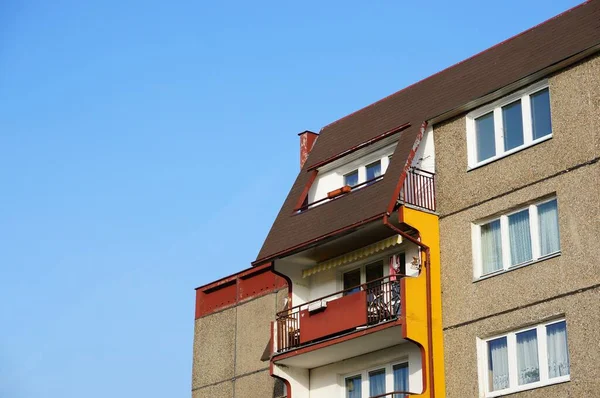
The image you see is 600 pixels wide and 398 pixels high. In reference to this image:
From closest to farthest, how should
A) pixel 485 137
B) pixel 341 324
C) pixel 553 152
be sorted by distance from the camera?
pixel 553 152 → pixel 485 137 → pixel 341 324

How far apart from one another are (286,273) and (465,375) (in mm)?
6807

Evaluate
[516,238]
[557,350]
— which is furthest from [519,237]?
[557,350]

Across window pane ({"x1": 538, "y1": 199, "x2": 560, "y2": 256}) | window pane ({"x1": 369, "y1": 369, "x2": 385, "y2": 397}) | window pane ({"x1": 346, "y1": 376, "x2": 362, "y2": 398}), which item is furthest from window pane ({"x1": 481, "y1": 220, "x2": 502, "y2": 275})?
window pane ({"x1": 346, "y1": 376, "x2": 362, "y2": 398})

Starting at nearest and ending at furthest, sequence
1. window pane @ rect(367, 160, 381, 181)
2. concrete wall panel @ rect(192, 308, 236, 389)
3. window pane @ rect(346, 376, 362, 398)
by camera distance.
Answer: window pane @ rect(346, 376, 362, 398)
window pane @ rect(367, 160, 381, 181)
concrete wall panel @ rect(192, 308, 236, 389)

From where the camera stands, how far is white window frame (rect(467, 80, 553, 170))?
2569 centimetres

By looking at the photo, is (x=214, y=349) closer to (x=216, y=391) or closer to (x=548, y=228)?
(x=216, y=391)

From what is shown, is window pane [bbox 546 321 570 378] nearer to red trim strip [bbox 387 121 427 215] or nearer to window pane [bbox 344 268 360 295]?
red trim strip [bbox 387 121 427 215]

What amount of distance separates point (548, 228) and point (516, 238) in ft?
3.16

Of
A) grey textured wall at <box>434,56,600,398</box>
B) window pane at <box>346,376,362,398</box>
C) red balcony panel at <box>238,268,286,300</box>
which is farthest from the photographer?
red balcony panel at <box>238,268,286,300</box>

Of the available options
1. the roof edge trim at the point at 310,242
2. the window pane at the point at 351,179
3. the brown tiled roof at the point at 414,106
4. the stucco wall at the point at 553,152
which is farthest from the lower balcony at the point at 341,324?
the window pane at the point at 351,179

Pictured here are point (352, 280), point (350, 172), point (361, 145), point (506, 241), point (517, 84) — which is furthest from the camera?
point (350, 172)

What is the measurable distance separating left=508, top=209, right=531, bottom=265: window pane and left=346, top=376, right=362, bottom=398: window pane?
213 inches

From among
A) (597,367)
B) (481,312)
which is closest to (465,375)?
(481,312)

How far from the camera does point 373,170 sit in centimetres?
3011
